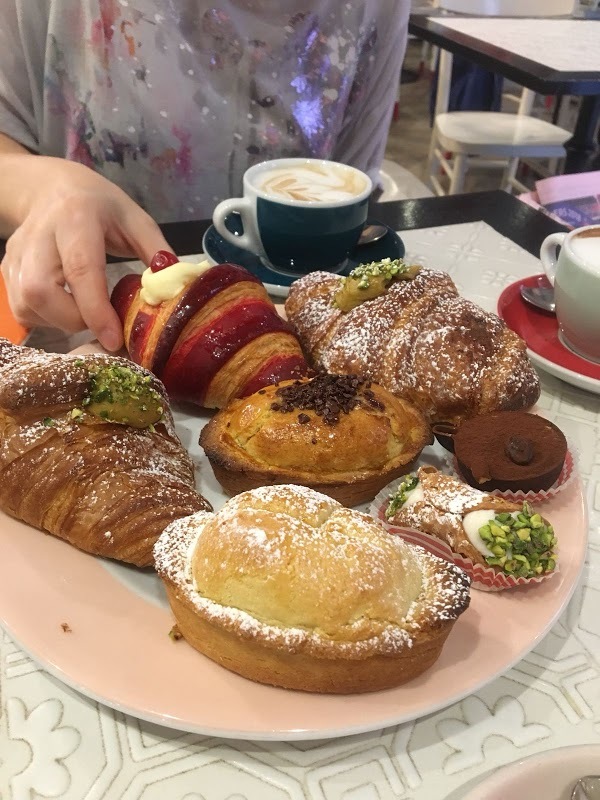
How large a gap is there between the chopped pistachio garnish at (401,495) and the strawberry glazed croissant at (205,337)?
16.3 inches

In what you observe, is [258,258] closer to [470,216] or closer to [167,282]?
[167,282]

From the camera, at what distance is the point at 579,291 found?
162 cm

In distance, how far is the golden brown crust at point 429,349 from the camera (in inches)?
56.4

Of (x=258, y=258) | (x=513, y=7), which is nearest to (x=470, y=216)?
(x=258, y=258)

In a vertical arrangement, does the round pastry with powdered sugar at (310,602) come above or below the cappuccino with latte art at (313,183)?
below

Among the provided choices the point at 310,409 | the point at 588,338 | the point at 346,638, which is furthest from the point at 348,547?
the point at 588,338

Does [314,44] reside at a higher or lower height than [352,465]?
higher

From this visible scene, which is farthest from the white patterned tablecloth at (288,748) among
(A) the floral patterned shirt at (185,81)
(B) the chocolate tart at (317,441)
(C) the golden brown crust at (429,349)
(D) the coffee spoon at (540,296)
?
(A) the floral patterned shirt at (185,81)

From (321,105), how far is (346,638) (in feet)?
6.78

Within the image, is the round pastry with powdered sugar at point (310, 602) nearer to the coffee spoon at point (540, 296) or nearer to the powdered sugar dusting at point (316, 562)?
the powdered sugar dusting at point (316, 562)

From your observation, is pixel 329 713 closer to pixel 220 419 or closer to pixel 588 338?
pixel 220 419

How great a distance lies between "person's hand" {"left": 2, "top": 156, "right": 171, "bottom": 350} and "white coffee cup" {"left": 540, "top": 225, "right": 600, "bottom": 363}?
3.62ft

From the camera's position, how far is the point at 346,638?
0.87 metres

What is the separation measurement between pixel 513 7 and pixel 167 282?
4.68 m
